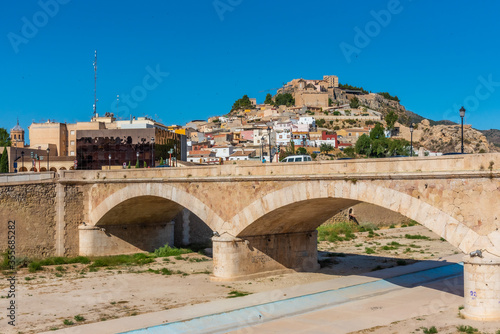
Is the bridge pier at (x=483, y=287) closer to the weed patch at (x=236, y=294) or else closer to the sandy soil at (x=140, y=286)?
the sandy soil at (x=140, y=286)

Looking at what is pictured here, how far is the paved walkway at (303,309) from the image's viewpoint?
16969 millimetres

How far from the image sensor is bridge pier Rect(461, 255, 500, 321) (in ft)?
49.0

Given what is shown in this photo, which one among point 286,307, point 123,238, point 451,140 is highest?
point 451,140

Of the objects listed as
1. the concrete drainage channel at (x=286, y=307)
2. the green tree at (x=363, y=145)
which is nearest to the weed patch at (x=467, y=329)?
the concrete drainage channel at (x=286, y=307)

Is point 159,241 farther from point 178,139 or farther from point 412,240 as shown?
point 178,139

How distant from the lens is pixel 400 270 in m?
26.4

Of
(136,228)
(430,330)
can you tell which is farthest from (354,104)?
(430,330)

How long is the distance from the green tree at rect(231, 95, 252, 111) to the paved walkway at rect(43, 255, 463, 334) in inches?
5830

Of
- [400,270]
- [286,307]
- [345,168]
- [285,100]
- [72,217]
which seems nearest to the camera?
[286,307]

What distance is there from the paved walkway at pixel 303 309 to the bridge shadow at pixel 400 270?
0.27 ft

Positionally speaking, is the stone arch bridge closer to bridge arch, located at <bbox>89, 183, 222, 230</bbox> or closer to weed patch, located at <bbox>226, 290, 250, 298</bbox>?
bridge arch, located at <bbox>89, 183, 222, 230</bbox>

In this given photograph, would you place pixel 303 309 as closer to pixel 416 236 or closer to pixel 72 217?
pixel 72 217

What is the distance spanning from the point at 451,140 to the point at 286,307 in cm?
7669

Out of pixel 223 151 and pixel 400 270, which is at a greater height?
pixel 223 151
